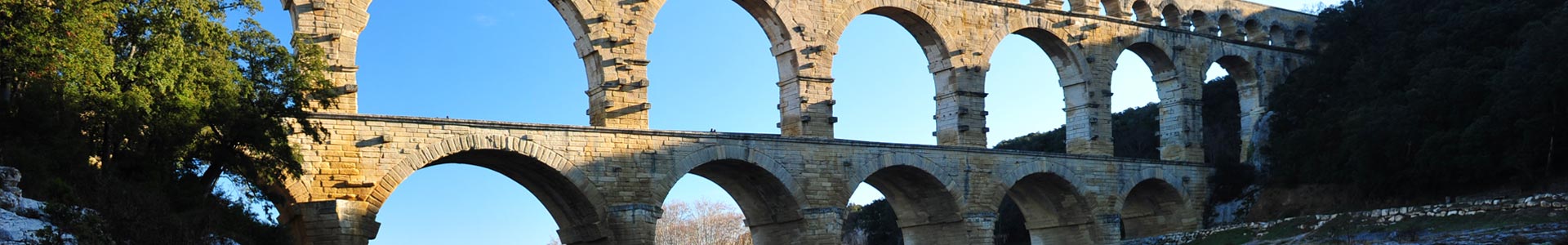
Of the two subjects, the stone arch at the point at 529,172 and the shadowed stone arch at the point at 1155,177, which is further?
the shadowed stone arch at the point at 1155,177

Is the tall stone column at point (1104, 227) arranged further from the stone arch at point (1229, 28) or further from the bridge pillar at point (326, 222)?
the bridge pillar at point (326, 222)

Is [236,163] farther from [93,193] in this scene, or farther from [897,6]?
[897,6]

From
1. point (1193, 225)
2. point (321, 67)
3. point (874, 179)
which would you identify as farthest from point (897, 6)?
point (321, 67)

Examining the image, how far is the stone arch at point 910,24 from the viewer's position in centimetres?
3048

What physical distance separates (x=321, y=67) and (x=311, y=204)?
204cm

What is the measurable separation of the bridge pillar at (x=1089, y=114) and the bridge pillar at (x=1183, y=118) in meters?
2.62

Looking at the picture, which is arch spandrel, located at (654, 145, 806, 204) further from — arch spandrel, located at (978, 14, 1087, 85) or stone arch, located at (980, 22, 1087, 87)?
stone arch, located at (980, 22, 1087, 87)

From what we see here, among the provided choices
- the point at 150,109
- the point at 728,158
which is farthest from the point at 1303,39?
the point at 150,109

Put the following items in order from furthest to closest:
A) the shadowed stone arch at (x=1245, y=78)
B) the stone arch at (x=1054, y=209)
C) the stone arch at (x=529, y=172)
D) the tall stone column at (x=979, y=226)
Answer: the shadowed stone arch at (x=1245, y=78) < the stone arch at (x=1054, y=209) < the tall stone column at (x=979, y=226) < the stone arch at (x=529, y=172)

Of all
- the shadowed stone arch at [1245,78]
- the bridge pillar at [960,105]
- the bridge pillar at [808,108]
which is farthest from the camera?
the shadowed stone arch at [1245,78]

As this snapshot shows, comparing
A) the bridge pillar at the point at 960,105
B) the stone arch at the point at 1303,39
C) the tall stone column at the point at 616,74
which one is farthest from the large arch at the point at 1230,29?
the tall stone column at the point at 616,74

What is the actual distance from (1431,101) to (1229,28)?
24.8 ft

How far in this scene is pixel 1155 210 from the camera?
36.2 m

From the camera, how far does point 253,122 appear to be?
2077 centimetres
